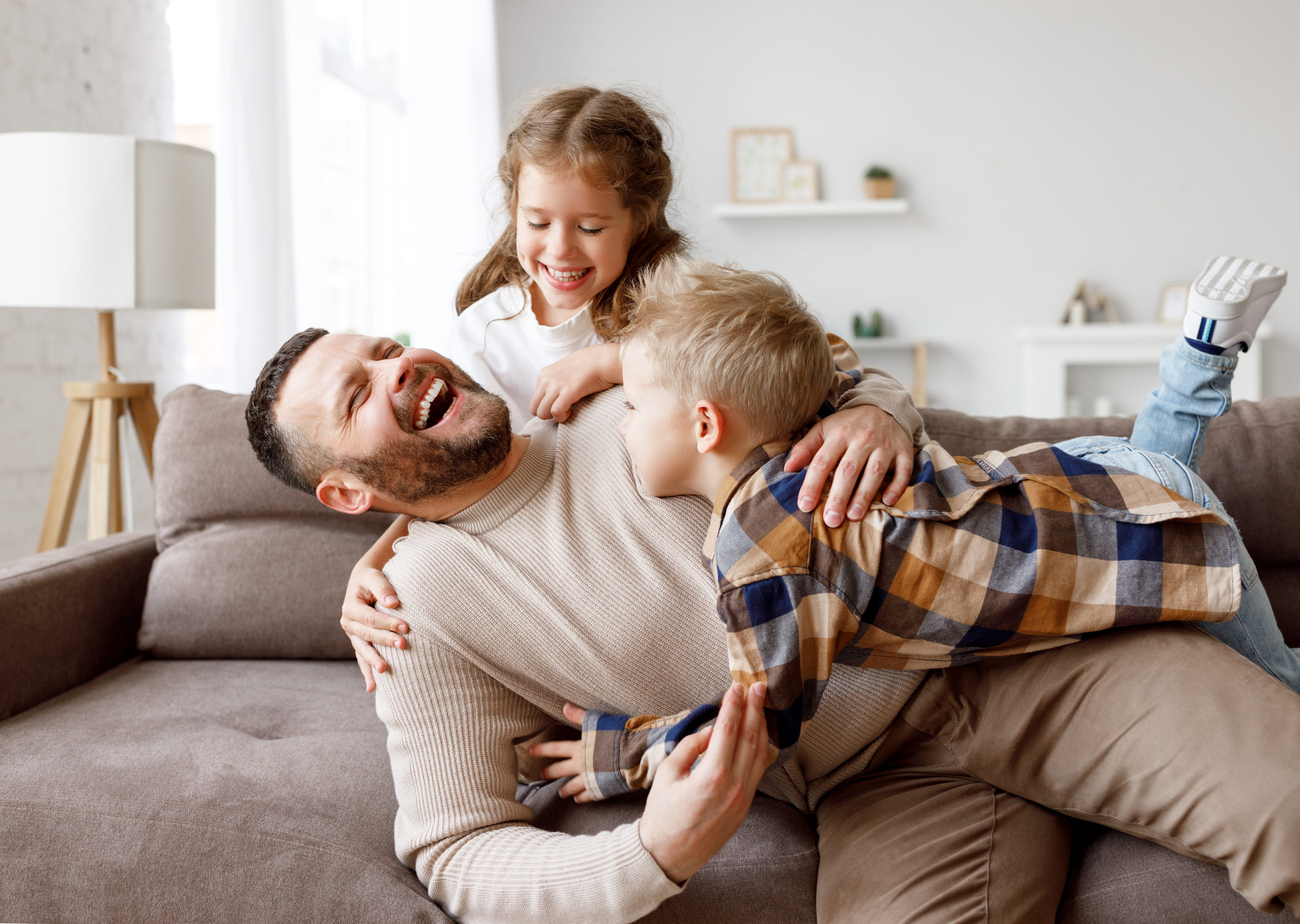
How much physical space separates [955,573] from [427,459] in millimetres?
680

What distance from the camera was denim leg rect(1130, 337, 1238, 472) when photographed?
144 cm

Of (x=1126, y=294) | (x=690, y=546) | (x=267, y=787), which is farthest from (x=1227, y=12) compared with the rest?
(x=267, y=787)

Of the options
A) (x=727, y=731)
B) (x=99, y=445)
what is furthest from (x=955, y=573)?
(x=99, y=445)

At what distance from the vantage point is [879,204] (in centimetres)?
517

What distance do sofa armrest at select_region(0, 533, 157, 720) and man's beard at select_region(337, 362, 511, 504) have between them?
0.66m

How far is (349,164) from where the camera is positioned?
13.9ft

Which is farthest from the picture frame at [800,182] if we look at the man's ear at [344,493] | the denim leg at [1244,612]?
the man's ear at [344,493]

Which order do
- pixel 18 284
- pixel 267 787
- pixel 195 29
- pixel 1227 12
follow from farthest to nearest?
pixel 1227 12
pixel 195 29
pixel 18 284
pixel 267 787

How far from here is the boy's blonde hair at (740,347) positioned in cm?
112

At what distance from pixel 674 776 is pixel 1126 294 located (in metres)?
5.08

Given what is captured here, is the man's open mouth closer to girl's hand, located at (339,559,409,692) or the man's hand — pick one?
girl's hand, located at (339,559,409,692)

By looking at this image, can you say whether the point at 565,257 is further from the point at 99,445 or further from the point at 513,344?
the point at 99,445

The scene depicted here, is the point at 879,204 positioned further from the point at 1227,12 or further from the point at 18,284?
the point at 18,284

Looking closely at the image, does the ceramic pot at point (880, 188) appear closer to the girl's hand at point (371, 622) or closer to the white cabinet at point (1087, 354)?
the white cabinet at point (1087, 354)
